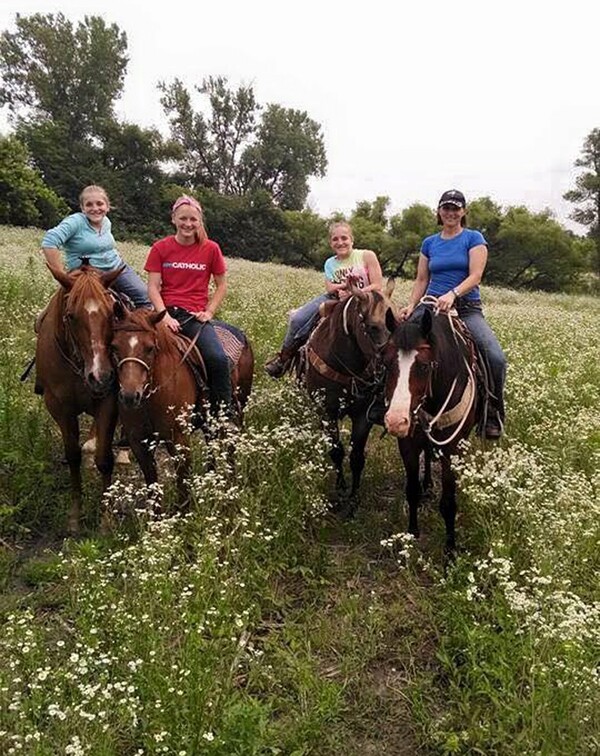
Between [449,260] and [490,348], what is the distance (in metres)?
1.04

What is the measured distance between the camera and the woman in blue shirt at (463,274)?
19.2 feet

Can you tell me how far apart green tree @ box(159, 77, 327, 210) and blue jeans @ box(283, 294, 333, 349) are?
6754cm

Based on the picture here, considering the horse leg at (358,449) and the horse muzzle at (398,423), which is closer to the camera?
the horse muzzle at (398,423)

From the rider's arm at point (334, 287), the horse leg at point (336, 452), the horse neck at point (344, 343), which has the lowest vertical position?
the horse leg at point (336, 452)

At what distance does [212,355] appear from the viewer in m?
5.95

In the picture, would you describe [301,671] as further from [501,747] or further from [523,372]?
[523,372]

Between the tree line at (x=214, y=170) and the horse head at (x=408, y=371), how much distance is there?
136 ft

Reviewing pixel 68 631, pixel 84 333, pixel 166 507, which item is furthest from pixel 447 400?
pixel 68 631

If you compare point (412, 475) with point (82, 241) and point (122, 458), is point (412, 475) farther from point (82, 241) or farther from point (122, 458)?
point (82, 241)

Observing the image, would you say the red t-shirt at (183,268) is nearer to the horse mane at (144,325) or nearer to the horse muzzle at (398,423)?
the horse mane at (144,325)

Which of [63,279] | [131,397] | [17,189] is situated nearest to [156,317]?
[131,397]

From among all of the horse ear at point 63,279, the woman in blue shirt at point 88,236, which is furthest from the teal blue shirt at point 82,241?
the horse ear at point 63,279

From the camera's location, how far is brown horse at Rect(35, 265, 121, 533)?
4.70 metres

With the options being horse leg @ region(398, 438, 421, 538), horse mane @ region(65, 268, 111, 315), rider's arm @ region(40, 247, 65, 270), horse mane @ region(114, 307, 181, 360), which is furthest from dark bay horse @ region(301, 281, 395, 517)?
rider's arm @ region(40, 247, 65, 270)
